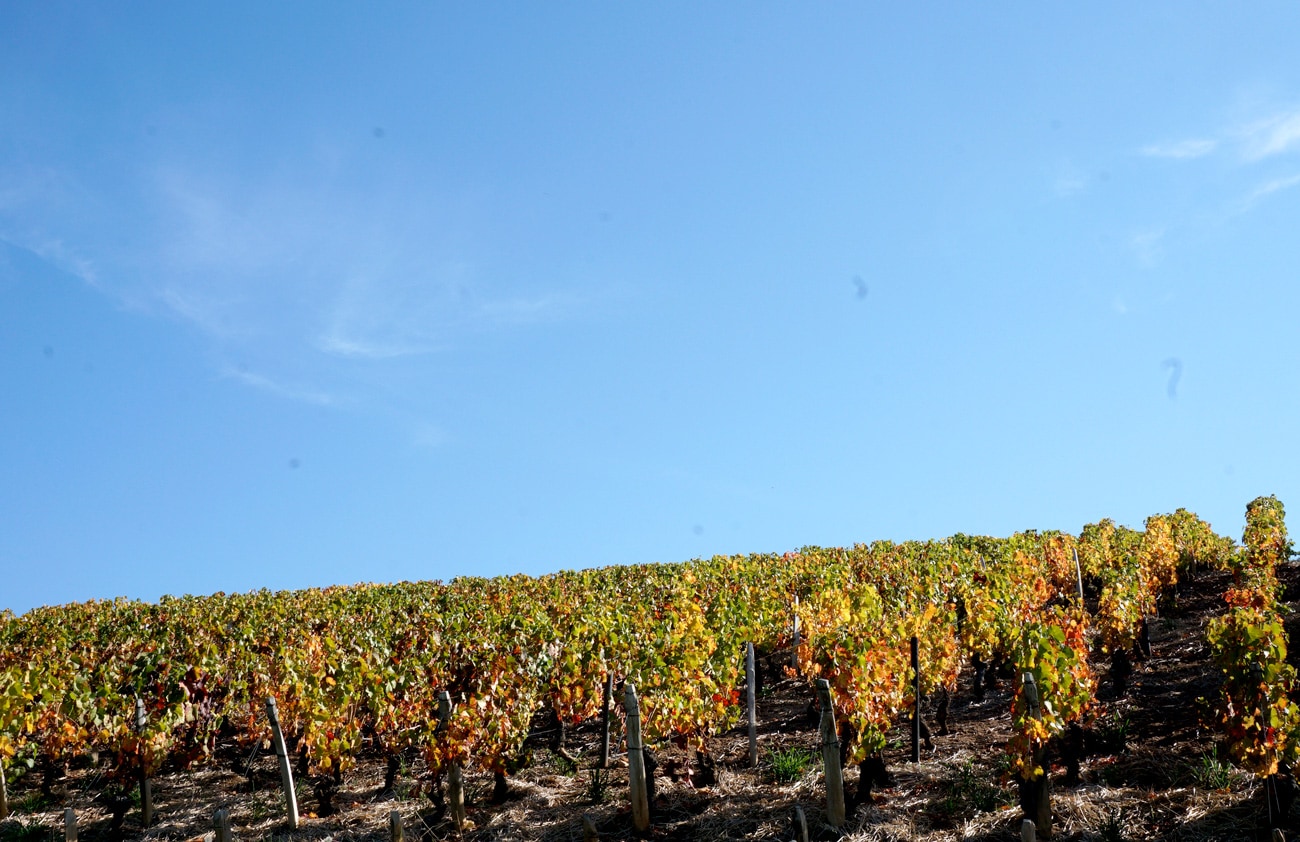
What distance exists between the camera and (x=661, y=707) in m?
9.64

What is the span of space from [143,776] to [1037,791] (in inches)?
381

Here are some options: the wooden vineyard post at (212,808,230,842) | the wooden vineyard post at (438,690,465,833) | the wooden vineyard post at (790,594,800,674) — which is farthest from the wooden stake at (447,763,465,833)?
the wooden vineyard post at (790,594,800,674)

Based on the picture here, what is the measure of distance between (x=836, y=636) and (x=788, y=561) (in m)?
11.8

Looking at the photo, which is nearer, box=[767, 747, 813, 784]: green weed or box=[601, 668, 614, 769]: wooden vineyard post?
box=[767, 747, 813, 784]: green weed

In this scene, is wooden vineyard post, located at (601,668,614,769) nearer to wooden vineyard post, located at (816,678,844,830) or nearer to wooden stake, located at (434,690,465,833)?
wooden stake, located at (434,690,465,833)

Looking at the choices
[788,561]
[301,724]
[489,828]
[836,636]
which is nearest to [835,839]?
[836,636]

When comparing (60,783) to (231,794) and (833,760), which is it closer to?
(231,794)

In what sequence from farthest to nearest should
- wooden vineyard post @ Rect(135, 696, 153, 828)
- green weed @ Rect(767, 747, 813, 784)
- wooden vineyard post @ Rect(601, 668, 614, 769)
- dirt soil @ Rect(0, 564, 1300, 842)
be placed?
wooden vineyard post @ Rect(601, 668, 614, 769), wooden vineyard post @ Rect(135, 696, 153, 828), green weed @ Rect(767, 747, 813, 784), dirt soil @ Rect(0, 564, 1300, 842)

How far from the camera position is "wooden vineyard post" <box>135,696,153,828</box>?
10367 mm

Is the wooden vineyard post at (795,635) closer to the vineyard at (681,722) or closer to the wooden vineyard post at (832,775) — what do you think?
the vineyard at (681,722)

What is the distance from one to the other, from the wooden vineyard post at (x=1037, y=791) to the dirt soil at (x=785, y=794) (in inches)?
7.4

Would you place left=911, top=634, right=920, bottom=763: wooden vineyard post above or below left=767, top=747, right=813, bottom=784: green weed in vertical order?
above

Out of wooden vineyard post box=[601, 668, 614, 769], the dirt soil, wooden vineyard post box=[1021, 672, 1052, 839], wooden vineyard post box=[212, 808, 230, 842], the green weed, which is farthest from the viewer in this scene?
wooden vineyard post box=[601, 668, 614, 769]

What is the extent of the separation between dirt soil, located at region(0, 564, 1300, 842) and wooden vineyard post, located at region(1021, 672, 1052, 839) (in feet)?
0.62
